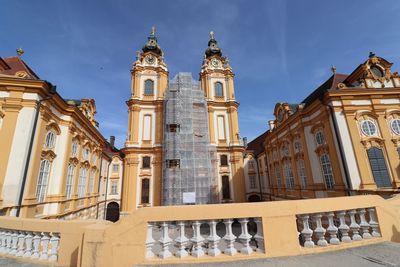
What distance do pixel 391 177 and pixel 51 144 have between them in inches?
926

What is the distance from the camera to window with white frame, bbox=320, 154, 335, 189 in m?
15.0

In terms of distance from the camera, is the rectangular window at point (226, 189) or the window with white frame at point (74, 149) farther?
the rectangular window at point (226, 189)

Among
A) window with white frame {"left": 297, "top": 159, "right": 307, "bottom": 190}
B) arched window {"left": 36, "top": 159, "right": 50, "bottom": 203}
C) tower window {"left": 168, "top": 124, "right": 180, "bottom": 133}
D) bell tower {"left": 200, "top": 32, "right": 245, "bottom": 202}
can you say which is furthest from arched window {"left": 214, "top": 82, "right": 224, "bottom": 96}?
arched window {"left": 36, "top": 159, "right": 50, "bottom": 203}

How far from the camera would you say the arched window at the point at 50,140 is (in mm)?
13252

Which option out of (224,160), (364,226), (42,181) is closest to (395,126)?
(364,226)

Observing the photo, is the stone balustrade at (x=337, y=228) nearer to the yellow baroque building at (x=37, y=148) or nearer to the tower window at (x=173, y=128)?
the yellow baroque building at (x=37, y=148)

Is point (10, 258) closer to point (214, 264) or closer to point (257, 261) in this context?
point (214, 264)

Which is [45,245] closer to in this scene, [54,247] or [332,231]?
[54,247]

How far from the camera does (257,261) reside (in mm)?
3389

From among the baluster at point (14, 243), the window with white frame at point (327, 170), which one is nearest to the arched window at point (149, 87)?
the window with white frame at point (327, 170)

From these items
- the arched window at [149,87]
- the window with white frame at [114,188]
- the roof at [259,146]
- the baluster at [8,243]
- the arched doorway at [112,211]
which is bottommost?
the arched doorway at [112,211]

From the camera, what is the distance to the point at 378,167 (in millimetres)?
13289

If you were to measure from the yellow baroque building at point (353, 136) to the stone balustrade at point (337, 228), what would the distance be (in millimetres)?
9291

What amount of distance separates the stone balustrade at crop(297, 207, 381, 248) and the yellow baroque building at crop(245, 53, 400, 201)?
929cm
